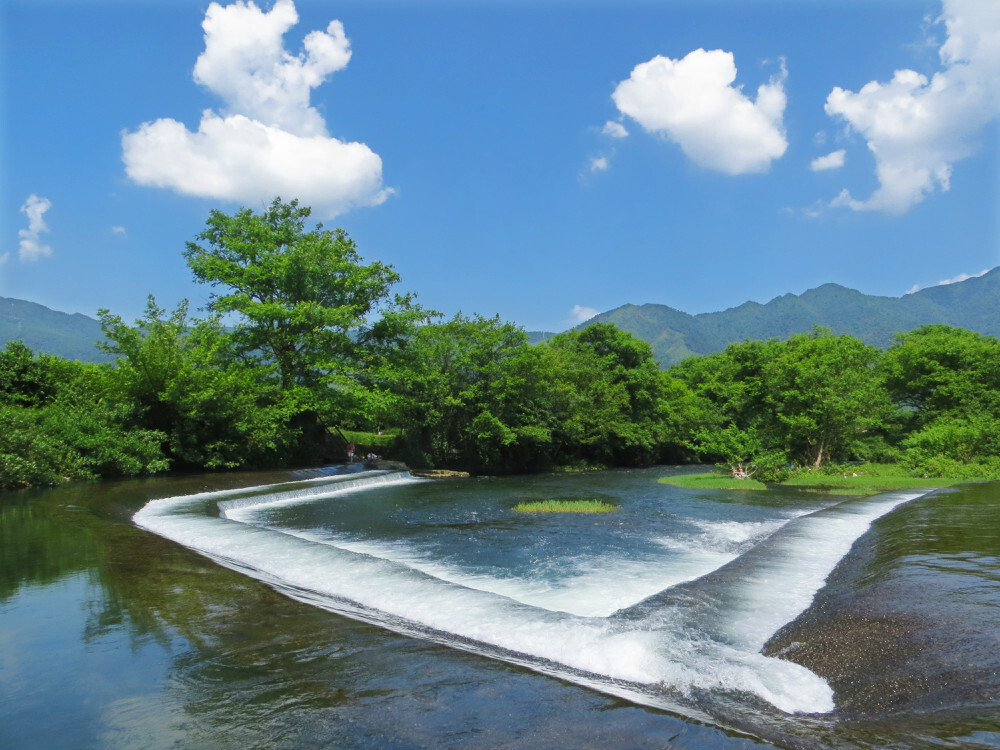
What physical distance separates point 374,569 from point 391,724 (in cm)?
566

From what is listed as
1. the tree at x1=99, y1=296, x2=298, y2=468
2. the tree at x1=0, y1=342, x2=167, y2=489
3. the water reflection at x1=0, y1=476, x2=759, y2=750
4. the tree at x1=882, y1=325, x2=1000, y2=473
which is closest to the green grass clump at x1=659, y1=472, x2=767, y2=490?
the tree at x1=882, y1=325, x2=1000, y2=473

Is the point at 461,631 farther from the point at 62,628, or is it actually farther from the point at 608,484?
the point at 608,484

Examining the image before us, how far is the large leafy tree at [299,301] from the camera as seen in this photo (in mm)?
33375

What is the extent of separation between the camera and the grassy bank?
1029 inches

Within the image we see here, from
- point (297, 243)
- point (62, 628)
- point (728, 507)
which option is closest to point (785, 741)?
point (62, 628)

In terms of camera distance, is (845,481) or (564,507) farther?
(845,481)

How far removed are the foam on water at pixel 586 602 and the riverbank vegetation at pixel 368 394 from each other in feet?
42.7

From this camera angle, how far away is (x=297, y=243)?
3641 cm

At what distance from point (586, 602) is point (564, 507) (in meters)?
11.2

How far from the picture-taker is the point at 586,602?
8945 millimetres

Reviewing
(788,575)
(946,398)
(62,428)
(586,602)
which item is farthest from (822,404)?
(62,428)

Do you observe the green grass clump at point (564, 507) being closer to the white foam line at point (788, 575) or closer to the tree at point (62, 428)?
the white foam line at point (788, 575)

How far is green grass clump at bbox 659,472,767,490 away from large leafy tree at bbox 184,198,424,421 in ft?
62.2

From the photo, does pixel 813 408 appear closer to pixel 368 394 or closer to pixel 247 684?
pixel 368 394
